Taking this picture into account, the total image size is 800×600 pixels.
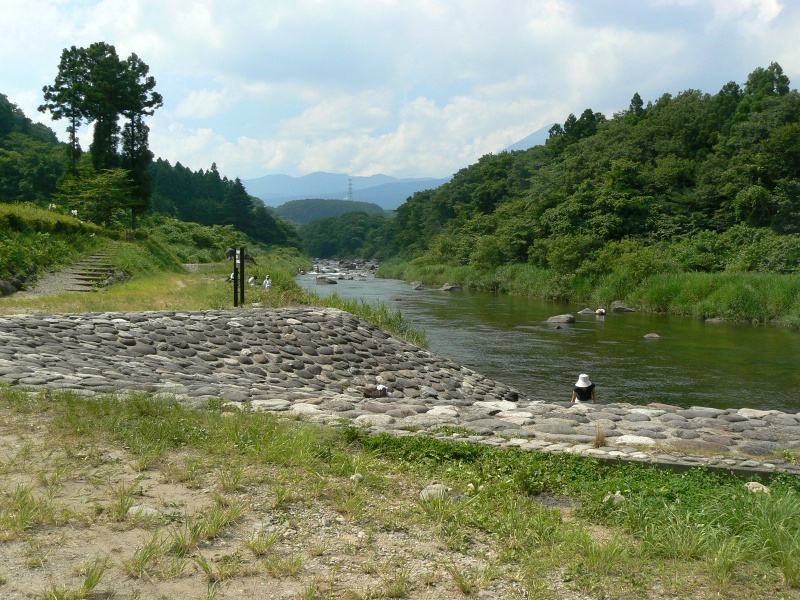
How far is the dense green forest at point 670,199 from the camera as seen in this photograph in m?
35.5

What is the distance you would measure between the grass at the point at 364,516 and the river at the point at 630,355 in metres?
8.31

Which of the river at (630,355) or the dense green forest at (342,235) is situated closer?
the river at (630,355)

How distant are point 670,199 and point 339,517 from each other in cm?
4365

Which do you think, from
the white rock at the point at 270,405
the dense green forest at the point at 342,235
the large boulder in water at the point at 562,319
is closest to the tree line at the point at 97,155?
the large boulder in water at the point at 562,319

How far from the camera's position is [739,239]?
36156mm

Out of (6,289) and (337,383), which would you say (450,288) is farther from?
(337,383)

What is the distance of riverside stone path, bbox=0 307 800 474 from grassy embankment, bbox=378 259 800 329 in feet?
54.2

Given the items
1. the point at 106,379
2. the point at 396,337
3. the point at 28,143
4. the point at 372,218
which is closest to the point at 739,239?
the point at 396,337

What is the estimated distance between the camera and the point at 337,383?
11.9 meters

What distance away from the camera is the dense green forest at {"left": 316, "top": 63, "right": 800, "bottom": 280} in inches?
1396

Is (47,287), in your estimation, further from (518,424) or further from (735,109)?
(735,109)

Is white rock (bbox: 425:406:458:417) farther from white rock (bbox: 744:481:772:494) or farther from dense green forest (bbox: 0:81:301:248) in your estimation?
dense green forest (bbox: 0:81:301:248)

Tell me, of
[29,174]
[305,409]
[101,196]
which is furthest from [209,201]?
[305,409]

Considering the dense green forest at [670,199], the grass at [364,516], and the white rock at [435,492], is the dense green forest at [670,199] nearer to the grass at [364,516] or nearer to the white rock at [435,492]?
the grass at [364,516]
